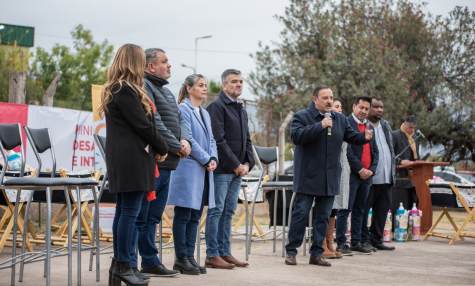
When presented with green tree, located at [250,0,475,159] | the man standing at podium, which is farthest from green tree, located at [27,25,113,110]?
the man standing at podium

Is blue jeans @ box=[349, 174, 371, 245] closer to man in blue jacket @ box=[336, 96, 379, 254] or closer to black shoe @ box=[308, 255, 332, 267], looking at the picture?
man in blue jacket @ box=[336, 96, 379, 254]

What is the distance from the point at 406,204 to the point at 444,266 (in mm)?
4161

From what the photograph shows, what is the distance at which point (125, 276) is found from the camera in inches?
257

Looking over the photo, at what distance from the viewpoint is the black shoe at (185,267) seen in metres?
7.74

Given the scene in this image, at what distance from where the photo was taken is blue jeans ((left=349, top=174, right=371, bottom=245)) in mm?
10203

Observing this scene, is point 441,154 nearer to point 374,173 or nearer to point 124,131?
point 374,173

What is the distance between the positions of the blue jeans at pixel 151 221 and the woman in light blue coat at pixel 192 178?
14.2 inches

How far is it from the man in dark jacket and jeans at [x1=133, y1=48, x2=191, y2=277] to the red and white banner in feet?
18.5

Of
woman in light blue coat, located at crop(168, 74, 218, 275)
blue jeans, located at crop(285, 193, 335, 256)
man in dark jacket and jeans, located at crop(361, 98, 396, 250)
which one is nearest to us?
woman in light blue coat, located at crop(168, 74, 218, 275)

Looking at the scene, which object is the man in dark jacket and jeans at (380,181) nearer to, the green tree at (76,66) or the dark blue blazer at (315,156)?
the dark blue blazer at (315,156)

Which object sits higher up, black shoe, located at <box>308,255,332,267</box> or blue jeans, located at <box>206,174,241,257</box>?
blue jeans, located at <box>206,174,241,257</box>

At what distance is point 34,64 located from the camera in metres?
46.9

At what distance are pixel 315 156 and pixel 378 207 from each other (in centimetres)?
252

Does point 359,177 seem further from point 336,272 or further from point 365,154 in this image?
point 336,272
